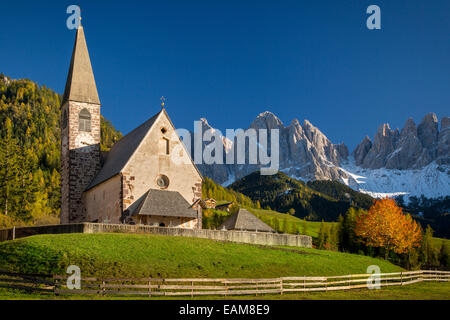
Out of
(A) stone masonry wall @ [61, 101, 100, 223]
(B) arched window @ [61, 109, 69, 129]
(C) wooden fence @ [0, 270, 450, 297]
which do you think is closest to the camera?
(C) wooden fence @ [0, 270, 450, 297]

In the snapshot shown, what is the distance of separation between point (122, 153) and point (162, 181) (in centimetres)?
589

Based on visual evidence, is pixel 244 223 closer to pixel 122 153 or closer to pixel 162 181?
pixel 162 181

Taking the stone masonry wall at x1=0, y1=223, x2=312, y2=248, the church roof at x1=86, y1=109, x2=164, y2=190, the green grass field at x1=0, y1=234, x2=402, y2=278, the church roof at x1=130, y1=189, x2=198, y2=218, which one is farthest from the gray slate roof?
the church roof at x1=86, y1=109, x2=164, y2=190

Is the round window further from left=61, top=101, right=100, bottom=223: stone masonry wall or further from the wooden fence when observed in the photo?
the wooden fence

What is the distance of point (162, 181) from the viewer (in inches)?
1868

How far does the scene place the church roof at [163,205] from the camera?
43.6m

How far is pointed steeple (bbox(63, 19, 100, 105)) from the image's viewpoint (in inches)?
2218

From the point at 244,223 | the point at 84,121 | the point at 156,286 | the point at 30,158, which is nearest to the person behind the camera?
the point at 156,286

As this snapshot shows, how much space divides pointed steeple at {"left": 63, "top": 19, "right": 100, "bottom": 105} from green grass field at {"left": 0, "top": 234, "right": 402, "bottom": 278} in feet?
80.2

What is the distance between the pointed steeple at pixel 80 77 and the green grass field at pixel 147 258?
24.4 m

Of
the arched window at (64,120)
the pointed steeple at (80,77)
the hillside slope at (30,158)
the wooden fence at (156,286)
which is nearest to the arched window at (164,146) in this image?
the pointed steeple at (80,77)

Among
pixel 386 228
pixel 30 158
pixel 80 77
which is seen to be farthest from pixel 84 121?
pixel 30 158

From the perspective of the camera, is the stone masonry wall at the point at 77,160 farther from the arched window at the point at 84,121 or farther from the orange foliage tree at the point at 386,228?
the orange foliage tree at the point at 386,228
